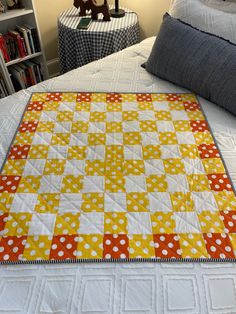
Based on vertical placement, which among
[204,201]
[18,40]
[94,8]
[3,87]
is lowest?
[3,87]

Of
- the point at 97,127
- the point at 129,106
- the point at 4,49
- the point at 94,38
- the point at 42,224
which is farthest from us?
the point at 4,49

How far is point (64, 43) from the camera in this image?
2.09 m

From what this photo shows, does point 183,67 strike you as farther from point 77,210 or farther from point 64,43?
point 64,43

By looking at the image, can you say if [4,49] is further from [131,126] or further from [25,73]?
[131,126]

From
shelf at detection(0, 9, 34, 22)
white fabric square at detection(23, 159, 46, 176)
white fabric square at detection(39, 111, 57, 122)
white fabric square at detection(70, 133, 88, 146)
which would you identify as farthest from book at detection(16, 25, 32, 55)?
white fabric square at detection(23, 159, 46, 176)

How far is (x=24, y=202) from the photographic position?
976mm

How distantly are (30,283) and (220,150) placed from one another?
2.75 feet

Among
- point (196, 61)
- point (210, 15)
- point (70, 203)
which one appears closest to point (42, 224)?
point (70, 203)

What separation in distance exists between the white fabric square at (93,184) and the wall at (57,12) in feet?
5.48

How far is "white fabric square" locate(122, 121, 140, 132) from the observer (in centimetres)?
Result: 125

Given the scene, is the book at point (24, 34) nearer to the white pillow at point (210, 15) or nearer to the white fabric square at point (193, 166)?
the white pillow at point (210, 15)

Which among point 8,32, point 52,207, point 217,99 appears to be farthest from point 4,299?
point 8,32

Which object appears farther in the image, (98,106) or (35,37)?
(35,37)

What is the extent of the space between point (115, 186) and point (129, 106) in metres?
0.50
